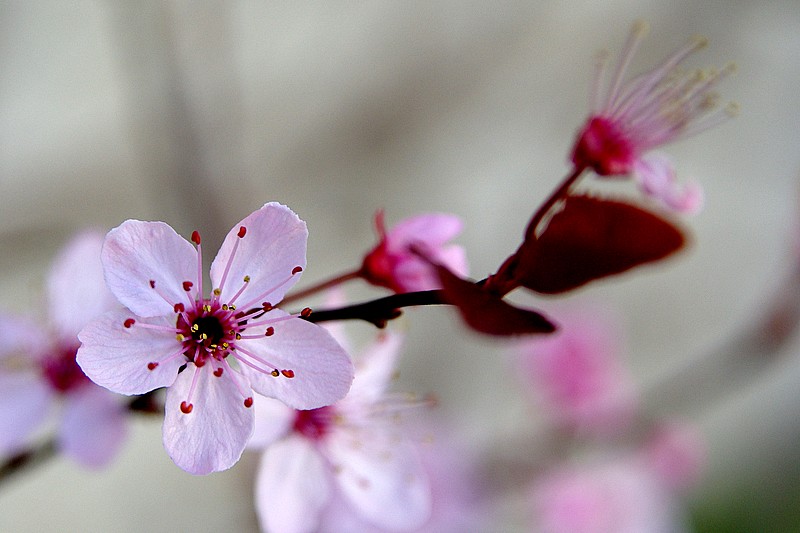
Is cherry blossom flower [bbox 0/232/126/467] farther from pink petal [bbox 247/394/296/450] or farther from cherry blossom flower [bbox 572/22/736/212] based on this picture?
cherry blossom flower [bbox 572/22/736/212]

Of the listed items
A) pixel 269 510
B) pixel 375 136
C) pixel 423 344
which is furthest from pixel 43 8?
pixel 269 510

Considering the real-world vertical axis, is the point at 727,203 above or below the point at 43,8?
below

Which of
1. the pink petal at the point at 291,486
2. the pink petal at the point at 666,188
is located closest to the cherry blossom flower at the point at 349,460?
the pink petal at the point at 291,486

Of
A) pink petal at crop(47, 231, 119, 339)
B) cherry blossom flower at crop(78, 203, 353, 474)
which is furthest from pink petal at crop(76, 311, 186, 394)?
pink petal at crop(47, 231, 119, 339)

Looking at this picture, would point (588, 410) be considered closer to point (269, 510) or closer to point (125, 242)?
point (269, 510)

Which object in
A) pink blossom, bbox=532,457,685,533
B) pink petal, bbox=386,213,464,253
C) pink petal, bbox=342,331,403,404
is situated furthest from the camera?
pink blossom, bbox=532,457,685,533

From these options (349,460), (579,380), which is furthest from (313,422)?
(579,380)

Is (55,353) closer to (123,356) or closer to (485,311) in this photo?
(123,356)
